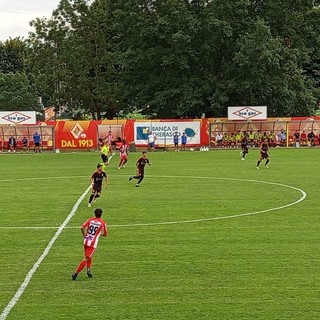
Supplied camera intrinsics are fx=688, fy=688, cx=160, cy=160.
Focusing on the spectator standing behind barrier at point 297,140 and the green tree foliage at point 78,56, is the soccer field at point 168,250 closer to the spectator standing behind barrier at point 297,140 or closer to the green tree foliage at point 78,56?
the spectator standing behind barrier at point 297,140

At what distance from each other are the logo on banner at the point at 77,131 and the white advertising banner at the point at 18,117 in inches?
163

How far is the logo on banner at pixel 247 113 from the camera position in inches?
2584

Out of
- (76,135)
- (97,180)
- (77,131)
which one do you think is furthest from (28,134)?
(97,180)

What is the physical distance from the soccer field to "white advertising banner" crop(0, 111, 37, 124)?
2937 cm

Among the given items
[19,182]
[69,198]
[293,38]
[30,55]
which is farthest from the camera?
[30,55]

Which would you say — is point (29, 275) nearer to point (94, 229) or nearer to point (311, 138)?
point (94, 229)

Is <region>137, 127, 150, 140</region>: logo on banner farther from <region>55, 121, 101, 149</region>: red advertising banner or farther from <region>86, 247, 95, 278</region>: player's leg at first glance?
<region>86, 247, 95, 278</region>: player's leg

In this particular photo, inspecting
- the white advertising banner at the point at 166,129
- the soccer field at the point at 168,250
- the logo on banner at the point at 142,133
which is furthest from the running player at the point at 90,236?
the logo on banner at the point at 142,133

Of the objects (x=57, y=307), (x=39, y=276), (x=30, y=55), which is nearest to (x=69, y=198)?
(x=39, y=276)

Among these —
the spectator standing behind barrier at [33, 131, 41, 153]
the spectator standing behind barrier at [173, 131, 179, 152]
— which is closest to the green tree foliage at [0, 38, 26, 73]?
the spectator standing behind barrier at [33, 131, 41, 153]

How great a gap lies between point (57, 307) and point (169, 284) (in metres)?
2.67

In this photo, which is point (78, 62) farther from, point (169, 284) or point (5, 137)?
point (169, 284)

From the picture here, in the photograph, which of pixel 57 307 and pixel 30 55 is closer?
pixel 57 307

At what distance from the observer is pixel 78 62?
78.2 meters
